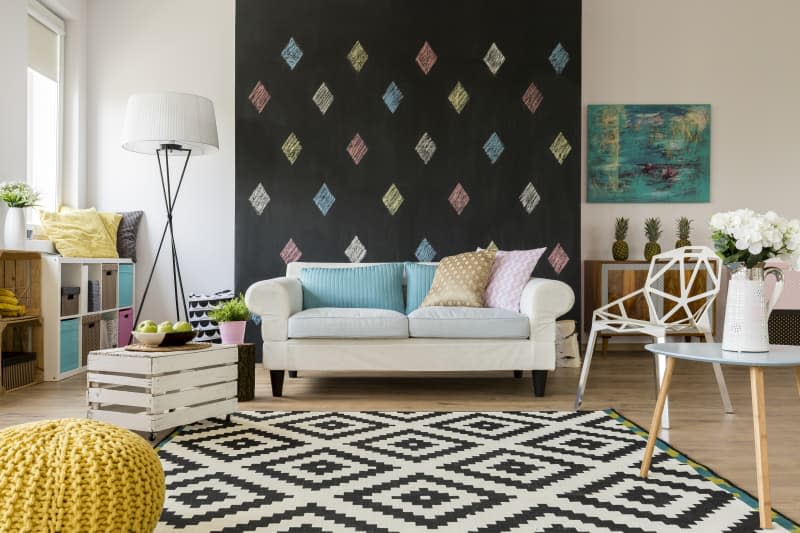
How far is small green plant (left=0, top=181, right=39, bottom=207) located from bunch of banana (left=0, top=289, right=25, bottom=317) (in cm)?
57

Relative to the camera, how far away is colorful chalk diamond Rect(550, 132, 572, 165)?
5215 mm

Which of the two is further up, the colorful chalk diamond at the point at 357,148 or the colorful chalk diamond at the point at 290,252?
the colorful chalk diamond at the point at 357,148

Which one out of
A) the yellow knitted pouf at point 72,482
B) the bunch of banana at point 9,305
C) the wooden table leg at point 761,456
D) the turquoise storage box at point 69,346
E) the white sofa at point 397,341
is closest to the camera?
the yellow knitted pouf at point 72,482

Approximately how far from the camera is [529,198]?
522cm

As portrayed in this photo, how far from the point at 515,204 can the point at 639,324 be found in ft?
6.49

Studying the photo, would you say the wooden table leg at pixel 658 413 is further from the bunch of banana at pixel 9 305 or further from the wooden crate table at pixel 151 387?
the bunch of banana at pixel 9 305

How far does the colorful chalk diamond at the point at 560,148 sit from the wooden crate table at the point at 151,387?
321cm

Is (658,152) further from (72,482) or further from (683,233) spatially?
(72,482)

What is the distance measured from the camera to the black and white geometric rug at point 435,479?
6.41ft

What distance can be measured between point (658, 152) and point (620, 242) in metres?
0.95

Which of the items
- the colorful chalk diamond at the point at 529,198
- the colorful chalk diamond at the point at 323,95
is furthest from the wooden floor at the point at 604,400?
the colorful chalk diamond at the point at 323,95

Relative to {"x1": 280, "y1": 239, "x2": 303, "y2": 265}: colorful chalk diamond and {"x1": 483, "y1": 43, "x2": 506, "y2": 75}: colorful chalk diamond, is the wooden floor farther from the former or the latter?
{"x1": 483, "y1": 43, "x2": 506, "y2": 75}: colorful chalk diamond

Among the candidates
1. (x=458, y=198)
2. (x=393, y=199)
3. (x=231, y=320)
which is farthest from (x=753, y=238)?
(x=393, y=199)

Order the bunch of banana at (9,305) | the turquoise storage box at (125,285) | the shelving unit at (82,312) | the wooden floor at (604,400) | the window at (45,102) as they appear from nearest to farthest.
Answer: the wooden floor at (604,400), the bunch of banana at (9,305), the shelving unit at (82,312), the window at (45,102), the turquoise storage box at (125,285)
